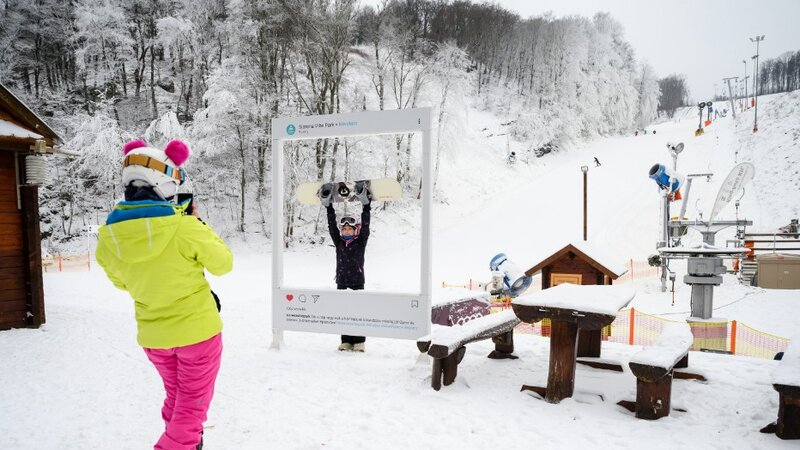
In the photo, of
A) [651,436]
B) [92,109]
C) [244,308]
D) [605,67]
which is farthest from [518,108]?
[651,436]

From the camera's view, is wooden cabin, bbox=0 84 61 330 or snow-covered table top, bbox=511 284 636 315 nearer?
snow-covered table top, bbox=511 284 636 315

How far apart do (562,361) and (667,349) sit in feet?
2.86

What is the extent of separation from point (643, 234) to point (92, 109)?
31.1 metres

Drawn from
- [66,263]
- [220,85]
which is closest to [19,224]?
[66,263]

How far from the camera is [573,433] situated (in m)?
3.40

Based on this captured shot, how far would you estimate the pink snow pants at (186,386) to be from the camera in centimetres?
268

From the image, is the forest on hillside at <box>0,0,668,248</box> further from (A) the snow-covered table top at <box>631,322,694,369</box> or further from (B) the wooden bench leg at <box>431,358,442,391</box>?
(A) the snow-covered table top at <box>631,322,694,369</box>

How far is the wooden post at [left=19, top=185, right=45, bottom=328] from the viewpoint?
743 centimetres

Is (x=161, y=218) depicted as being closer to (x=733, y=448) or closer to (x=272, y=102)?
(x=733, y=448)

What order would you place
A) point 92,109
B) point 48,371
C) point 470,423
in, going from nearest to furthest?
point 470,423 → point 48,371 → point 92,109

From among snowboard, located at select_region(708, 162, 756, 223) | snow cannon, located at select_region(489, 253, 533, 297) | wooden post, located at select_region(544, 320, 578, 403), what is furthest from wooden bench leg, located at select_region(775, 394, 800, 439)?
snow cannon, located at select_region(489, 253, 533, 297)

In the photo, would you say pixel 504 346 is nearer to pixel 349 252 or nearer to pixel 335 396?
pixel 335 396

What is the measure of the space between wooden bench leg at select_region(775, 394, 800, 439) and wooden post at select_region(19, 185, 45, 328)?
9751 mm

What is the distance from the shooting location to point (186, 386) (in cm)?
270
